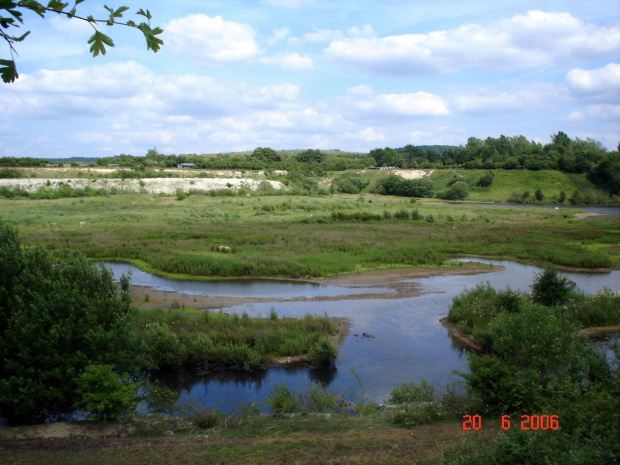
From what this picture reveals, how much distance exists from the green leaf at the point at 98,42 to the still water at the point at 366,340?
10232 millimetres

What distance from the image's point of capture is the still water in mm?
14188

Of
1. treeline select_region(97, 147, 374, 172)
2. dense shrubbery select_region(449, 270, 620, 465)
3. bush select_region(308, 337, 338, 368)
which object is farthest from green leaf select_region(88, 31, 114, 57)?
treeline select_region(97, 147, 374, 172)

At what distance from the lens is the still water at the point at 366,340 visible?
559 inches

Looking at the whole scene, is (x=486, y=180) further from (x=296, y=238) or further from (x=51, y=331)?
(x=51, y=331)

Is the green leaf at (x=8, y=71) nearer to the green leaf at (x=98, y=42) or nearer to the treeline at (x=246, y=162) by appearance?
the green leaf at (x=98, y=42)

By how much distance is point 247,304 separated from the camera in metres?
23.4

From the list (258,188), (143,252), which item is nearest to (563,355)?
(143,252)

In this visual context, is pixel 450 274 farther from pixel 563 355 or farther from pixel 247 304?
pixel 563 355

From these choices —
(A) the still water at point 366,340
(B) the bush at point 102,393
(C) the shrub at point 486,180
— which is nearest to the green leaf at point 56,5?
(B) the bush at point 102,393

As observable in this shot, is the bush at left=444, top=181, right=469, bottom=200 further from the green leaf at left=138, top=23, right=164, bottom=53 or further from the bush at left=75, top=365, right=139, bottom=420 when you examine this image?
the green leaf at left=138, top=23, right=164, bottom=53

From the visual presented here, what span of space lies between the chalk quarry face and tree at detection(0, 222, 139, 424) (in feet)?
266

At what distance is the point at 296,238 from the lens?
133ft

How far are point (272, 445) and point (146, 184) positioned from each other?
90160mm

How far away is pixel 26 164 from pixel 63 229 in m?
70.4
